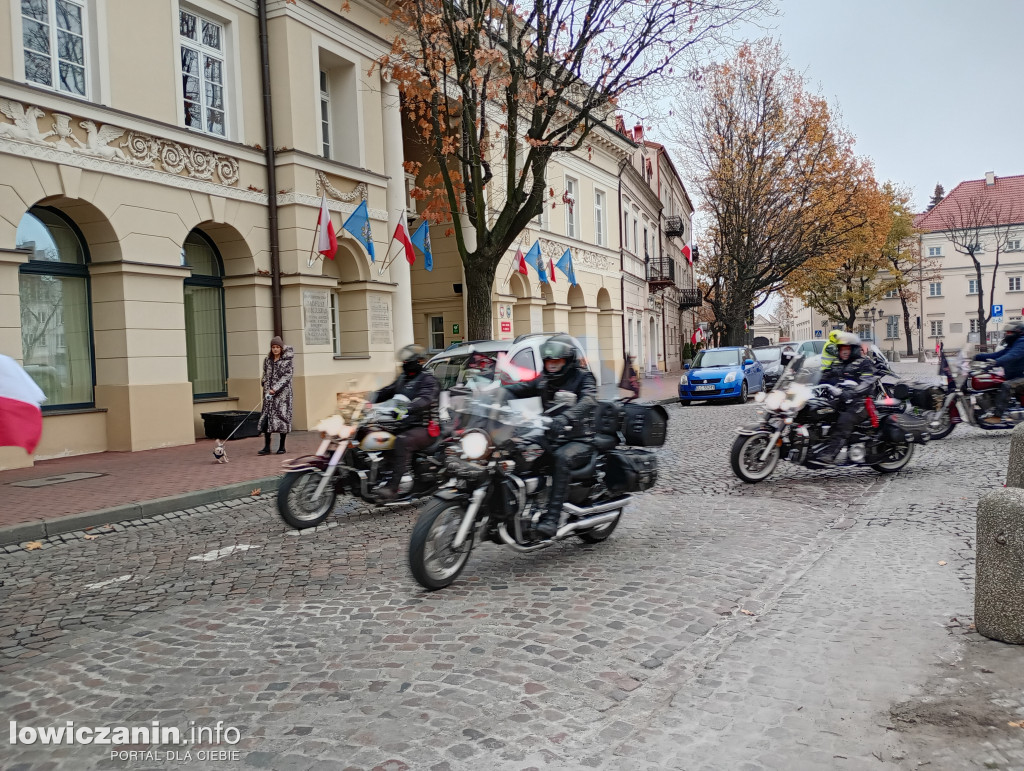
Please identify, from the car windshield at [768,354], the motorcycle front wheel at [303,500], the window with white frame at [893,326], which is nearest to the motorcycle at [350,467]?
the motorcycle front wheel at [303,500]

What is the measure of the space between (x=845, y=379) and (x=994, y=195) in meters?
81.0

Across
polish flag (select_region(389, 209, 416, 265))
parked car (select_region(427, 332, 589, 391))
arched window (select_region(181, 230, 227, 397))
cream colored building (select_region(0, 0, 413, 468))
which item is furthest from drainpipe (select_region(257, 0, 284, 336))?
parked car (select_region(427, 332, 589, 391))

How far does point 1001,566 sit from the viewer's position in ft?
12.8

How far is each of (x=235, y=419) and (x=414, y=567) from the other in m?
10.2

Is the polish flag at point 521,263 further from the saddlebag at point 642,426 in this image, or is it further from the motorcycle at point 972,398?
the saddlebag at point 642,426

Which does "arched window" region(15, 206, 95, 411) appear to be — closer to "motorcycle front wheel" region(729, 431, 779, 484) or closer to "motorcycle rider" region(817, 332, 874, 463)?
"motorcycle front wheel" region(729, 431, 779, 484)

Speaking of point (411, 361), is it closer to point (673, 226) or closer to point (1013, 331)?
point (1013, 331)

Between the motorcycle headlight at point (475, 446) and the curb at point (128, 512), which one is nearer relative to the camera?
the motorcycle headlight at point (475, 446)

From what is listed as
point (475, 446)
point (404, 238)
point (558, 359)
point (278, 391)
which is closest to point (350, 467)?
point (558, 359)

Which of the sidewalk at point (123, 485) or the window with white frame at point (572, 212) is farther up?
the window with white frame at point (572, 212)

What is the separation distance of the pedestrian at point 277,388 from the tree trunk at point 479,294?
191 inches

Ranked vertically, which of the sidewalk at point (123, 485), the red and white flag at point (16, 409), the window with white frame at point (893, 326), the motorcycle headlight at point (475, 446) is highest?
the window with white frame at point (893, 326)

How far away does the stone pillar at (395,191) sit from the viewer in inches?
733

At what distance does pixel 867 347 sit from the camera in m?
9.88
